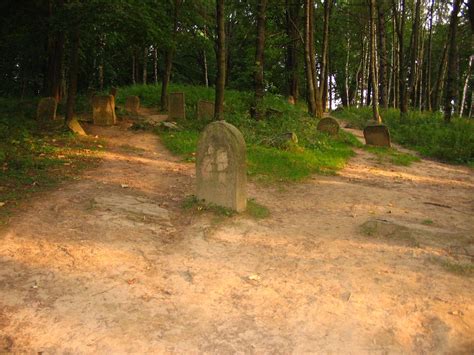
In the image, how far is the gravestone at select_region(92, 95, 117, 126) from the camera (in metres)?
15.3

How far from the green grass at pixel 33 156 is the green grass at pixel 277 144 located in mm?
2681

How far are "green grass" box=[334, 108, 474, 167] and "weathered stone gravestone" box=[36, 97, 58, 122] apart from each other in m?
13.3

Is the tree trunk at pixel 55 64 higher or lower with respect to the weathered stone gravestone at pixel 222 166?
higher

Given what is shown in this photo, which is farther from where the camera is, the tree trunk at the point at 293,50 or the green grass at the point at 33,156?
the tree trunk at the point at 293,50

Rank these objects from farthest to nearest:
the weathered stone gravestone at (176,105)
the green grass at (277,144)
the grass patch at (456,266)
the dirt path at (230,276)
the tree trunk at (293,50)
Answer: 1. the tree trunk at (293,50)
2. the weathered stone gravestone at (176,105)
3. the green grass at (277,144)
4. the grass patch at (456,266)
5. the dirt path at (230,276)

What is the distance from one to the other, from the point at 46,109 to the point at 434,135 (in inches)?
574

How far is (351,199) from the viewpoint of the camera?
8.61 meters

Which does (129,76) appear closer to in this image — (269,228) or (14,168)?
(14,168)

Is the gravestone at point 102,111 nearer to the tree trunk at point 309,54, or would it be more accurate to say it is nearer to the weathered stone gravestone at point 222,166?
the tree trunk at point 309,54

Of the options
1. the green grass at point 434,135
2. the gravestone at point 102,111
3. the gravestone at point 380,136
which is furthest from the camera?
the gravestone at point 102,111

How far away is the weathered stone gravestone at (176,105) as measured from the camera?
54.4 ft

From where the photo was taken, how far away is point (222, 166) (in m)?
7.09

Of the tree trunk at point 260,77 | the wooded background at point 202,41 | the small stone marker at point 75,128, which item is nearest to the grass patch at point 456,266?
the wooded background at point 202,41

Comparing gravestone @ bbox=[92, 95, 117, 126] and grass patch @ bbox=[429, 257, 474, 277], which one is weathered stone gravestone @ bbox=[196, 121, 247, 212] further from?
gravestone @ bbox=[92, 95, 117, 126]
